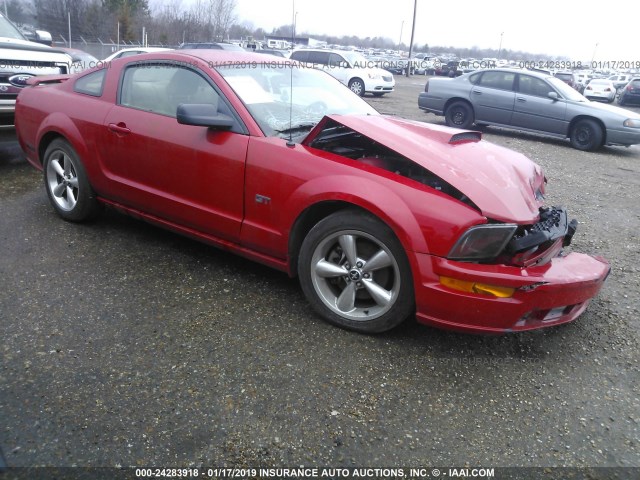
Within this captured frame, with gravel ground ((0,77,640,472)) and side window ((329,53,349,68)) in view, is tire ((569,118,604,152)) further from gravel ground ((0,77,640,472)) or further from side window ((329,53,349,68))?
side window ((329,53,349,68))

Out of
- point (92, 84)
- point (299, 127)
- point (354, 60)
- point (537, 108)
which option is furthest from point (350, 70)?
point (299, 127)

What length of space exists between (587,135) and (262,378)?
996 centimetres

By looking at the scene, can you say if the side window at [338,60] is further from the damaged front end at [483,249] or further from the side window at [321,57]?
the damaged front end at [483,249]

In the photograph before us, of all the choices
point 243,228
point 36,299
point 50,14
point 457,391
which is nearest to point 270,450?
point 457,391

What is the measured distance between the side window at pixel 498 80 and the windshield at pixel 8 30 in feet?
29.3

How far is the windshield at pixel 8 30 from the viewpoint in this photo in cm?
759

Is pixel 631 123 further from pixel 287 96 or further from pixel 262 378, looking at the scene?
pixel 262 378

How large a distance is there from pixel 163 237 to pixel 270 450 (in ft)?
8.44

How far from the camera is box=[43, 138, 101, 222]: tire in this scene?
4.18m

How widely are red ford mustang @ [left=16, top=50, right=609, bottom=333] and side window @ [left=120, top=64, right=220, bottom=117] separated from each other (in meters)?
0.01

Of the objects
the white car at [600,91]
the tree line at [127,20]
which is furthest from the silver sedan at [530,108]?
the white car at [600,91]

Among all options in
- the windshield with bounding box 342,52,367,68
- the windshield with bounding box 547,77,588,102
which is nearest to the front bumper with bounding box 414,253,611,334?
the windshield with bounding box 547,77,588,102

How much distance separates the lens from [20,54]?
636cm

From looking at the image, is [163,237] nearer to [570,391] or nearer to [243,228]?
[243,228]
